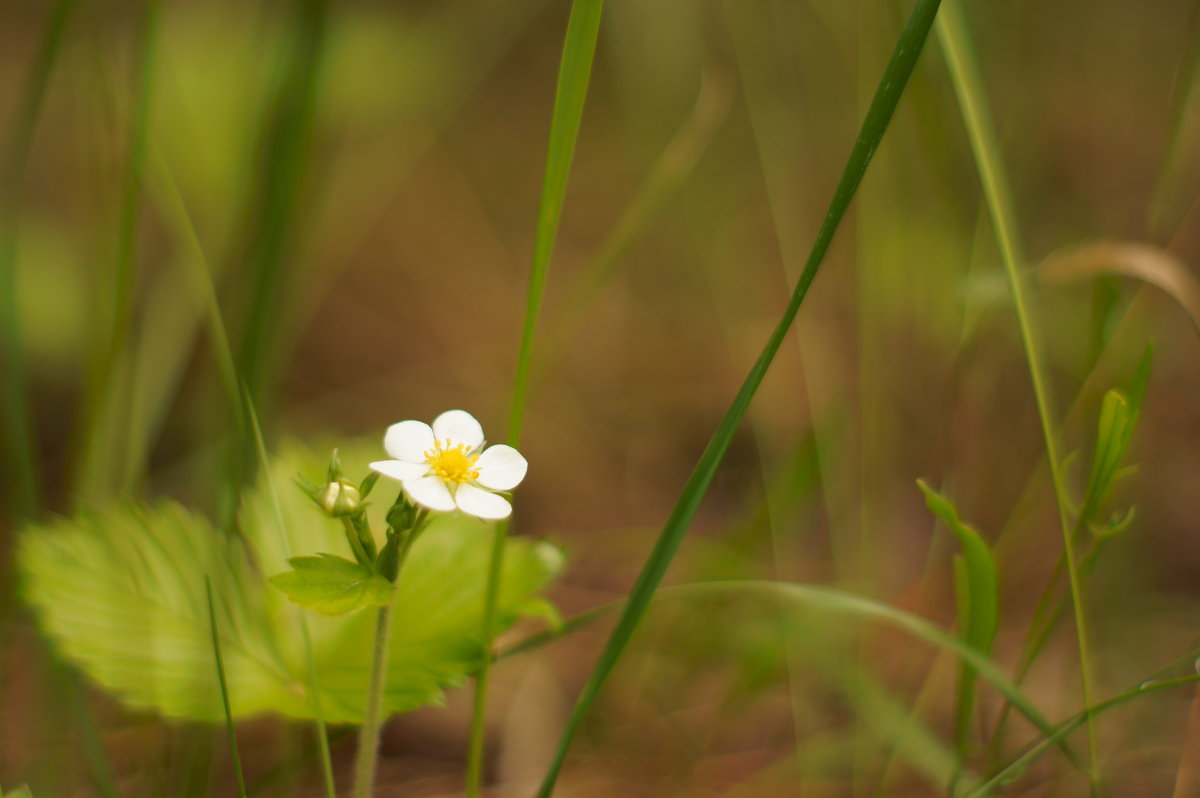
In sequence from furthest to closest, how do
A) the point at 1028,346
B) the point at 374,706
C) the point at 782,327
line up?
the point at 1028,346 < the point at 374,706 < the point at 782,327

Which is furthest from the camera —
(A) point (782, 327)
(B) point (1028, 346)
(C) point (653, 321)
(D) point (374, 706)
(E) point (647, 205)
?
(C) point (653, 321)

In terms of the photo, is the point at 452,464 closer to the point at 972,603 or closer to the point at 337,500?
the point at 337,500

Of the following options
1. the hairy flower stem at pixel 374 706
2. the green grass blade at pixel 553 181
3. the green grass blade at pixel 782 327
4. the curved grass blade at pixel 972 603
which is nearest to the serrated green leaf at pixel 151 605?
the hairy flower stem at pixel 374 706

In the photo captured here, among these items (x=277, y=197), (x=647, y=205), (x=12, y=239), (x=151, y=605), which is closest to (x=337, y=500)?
(x=277, y=197)

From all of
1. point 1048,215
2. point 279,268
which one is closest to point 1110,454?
point 279,268

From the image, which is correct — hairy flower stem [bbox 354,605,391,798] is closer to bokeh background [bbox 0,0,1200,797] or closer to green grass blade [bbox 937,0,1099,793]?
bokeh background [bbox 0,0,1200,797]

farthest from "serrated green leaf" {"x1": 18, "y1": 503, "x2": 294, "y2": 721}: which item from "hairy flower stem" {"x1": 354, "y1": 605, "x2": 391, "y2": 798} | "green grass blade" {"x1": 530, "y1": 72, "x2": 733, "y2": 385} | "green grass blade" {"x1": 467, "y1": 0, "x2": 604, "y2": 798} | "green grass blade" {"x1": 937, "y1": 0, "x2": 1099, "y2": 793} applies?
"green grass blade" {"x1": 937, "y1": 0, "x2": 1099, "y2": 793}
